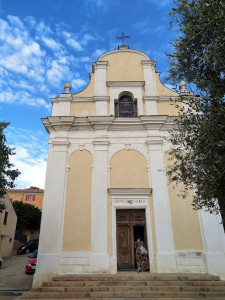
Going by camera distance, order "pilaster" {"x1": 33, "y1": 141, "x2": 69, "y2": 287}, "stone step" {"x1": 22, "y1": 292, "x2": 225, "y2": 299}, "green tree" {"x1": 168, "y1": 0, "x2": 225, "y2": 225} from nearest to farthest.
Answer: "green tree" {"x1": 168, "y1": 0, "x2": 225, "y2": 225} → "stone step" {"x1": 22, "y1": 292, "x2": 225, "y2": 299} → "pilaster" {"x1": 33, "y1": 141, "x2": 69, "y2": 287}

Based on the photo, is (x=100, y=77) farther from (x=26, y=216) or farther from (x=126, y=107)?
(x=26, y=216)

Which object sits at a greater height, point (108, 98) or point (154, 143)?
point (108, 98)

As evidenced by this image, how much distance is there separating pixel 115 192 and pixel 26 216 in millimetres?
22826

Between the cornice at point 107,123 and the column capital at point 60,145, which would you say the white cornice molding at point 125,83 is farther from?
the column capital at point 60,145

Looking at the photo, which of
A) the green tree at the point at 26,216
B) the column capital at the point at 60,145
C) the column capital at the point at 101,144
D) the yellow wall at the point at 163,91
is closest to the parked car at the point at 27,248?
the green tree at the point at 26,216

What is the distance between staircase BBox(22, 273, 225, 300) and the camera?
7.02 meters

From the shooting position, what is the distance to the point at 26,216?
94.2 ft

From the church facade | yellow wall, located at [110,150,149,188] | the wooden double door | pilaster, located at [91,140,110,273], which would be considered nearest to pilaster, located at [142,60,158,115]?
the church facade

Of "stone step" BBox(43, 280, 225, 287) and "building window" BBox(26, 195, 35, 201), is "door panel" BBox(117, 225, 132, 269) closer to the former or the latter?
"stone step" BBox(43, 280, 225, 287)

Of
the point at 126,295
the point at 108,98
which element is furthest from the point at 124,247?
the point at 108,98

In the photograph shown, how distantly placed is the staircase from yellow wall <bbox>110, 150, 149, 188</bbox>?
3.68m

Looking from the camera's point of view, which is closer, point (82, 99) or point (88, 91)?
point (82, 99)

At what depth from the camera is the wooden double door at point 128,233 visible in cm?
927

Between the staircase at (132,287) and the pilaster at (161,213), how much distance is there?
63 centimetres
